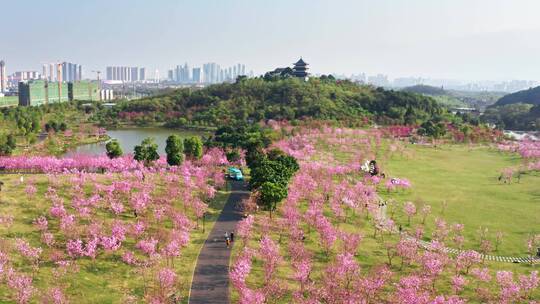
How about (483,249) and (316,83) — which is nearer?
(483,249)

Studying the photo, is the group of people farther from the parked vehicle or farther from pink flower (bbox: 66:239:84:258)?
the parked vehicle

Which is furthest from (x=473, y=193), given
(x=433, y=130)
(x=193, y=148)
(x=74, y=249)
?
(x=433, y=130)

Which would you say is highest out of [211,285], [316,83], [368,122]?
[316,83]

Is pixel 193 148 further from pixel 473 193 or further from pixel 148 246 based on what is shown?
pixel 473 193

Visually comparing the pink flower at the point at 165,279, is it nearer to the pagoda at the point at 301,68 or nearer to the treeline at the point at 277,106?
the treeline at the point at 277,106

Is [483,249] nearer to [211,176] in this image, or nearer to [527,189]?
[527,189]

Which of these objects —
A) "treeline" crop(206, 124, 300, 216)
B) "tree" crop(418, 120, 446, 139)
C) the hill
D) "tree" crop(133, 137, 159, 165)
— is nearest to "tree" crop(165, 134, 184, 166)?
"tree" crop(133, 137, 159, 165)

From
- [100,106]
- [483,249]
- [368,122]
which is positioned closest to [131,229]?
[483,249]
